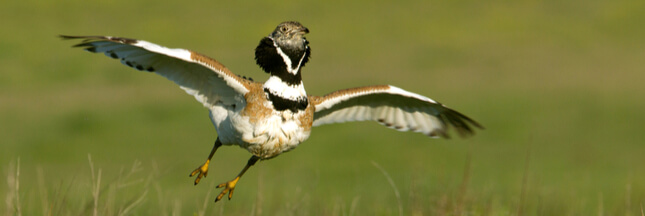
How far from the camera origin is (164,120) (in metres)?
31.4

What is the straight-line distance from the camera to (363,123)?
32.6 metres

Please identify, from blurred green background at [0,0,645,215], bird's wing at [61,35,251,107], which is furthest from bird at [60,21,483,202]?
blurred green background at [0,0,645,215]

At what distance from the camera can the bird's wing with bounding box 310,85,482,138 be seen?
11672mm

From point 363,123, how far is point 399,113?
20487mm

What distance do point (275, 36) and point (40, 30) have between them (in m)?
37.8

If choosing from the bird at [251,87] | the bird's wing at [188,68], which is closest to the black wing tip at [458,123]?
the bird at [251,87]

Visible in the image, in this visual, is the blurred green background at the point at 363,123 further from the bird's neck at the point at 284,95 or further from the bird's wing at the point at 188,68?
the bird's wing at the point at 188,68

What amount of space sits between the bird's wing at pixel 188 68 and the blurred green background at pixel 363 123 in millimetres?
1779

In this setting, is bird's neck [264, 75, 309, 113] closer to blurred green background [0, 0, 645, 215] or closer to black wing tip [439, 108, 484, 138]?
blurred green background [0, 0, 645, 215]

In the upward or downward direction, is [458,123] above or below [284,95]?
above

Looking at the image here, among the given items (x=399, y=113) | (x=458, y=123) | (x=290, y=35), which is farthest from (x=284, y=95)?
(x=458, y=123)

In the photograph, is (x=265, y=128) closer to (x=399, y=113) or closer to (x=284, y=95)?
(x=284, y=95)

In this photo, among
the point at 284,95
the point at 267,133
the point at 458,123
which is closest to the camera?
the point at 267,133

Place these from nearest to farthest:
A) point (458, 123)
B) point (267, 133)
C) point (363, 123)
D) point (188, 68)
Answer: point (267, 133), point (188, 68), point (458, 123), point (363, 123)
